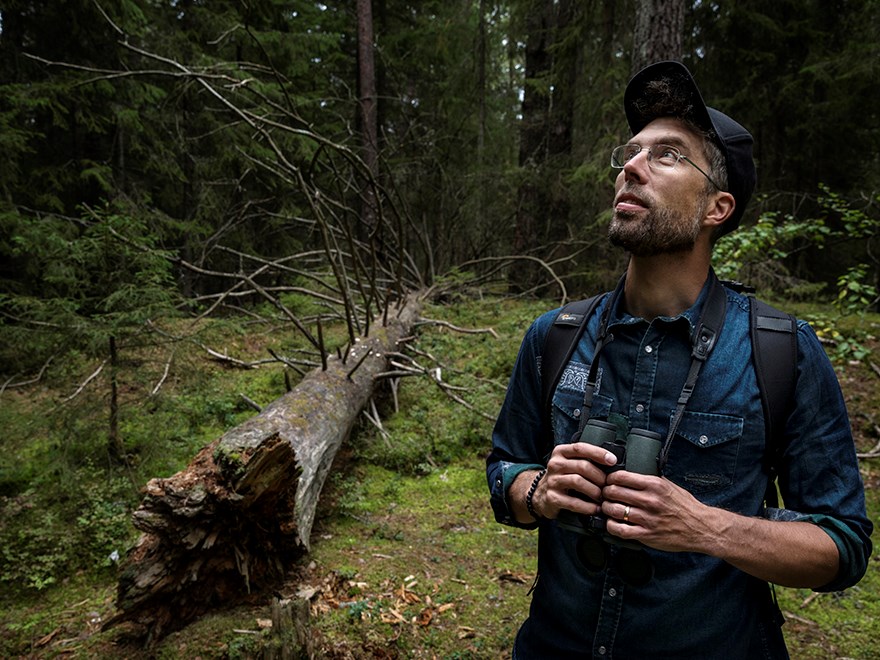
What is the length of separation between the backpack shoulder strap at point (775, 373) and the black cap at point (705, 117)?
1.30 ft

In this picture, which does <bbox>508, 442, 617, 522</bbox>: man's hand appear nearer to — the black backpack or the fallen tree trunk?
the black backpack

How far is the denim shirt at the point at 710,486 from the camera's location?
1.32 meters

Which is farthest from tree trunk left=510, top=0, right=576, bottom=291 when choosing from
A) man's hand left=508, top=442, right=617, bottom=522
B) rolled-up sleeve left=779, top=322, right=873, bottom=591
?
man's hand left=508, top=442, right=617, bottom=522

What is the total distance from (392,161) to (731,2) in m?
7.96

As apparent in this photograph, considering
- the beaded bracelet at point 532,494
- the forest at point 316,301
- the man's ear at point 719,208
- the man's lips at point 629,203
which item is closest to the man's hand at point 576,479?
the beaded bracelet at point 532,494

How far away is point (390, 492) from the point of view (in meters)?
4.60

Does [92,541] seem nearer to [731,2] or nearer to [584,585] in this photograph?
[584,585]

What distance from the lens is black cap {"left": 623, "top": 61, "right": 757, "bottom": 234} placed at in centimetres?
156

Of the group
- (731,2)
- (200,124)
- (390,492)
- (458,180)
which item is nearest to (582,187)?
(458,180)

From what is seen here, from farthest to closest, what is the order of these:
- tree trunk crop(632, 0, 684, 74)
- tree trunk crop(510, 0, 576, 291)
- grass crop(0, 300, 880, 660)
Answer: tree trunk crop(510, 0, 576, 291) → tree trunk crop(632, 0, 684, 74) → grass crop(0, 300, 880, 660)

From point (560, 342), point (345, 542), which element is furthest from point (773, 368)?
point (345, 542)

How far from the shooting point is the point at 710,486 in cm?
138

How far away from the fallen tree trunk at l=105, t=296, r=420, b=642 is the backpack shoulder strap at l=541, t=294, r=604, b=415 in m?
1.83

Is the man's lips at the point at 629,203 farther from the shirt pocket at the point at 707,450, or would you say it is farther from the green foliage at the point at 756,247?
the green foliage at the point at 756,247
